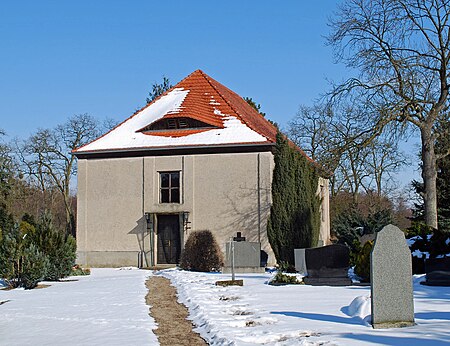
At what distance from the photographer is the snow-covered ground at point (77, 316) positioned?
10.2 meters

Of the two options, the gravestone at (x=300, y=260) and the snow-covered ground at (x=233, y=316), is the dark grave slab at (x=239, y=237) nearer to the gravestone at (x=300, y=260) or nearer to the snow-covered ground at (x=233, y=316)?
the gravestone at (x=300, y=260)

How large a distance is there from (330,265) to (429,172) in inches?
366

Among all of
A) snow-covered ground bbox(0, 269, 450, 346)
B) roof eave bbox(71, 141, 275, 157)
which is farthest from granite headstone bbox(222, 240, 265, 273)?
roof eave bbox(71, 141, 275, 157)

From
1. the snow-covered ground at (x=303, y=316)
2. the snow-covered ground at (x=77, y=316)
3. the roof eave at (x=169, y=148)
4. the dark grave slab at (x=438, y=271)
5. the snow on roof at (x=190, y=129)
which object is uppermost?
the snow on roof at (x=190, y=129)

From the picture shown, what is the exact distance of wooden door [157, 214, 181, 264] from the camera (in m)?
30.9

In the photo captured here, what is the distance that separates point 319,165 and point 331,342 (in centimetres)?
1600

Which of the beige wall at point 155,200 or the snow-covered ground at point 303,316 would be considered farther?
the beige wall at point 155,200

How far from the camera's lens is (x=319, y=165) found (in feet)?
79.2

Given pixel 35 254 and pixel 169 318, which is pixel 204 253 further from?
pixel 169 318

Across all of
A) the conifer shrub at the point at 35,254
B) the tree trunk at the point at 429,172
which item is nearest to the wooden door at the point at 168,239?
the conifer shrub at the point at 35,254

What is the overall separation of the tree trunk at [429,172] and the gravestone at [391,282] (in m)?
15.7

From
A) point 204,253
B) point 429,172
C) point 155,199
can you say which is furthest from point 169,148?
point 429,172

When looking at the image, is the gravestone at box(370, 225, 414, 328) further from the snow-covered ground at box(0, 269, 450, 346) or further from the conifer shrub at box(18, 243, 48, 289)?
the conifer shrub at box(18, 243, 48, 289)

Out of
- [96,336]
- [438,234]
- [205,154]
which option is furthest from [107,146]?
[96,336]
